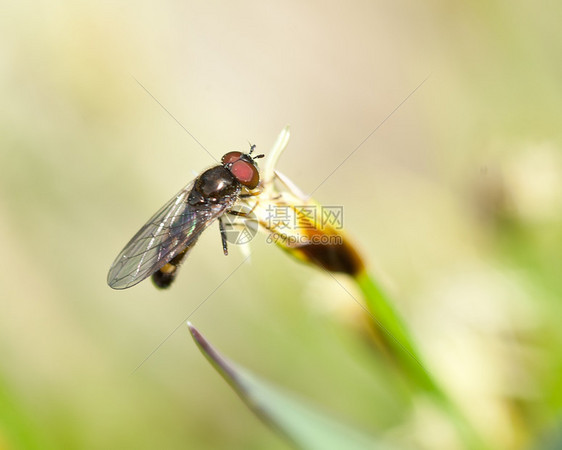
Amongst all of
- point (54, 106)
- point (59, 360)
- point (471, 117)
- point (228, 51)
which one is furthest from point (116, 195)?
point (471, 117)

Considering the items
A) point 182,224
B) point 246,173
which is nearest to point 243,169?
point 246,173

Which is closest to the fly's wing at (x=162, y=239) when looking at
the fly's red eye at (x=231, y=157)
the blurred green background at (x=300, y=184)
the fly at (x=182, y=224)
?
the fly at (x=182, y=224)

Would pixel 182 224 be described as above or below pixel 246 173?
below

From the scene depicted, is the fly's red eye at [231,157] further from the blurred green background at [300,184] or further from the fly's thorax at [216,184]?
the blurred green background at [300,184]

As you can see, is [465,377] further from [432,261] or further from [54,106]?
[54,106]

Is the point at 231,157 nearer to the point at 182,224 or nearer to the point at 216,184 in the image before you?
the point at 216,184

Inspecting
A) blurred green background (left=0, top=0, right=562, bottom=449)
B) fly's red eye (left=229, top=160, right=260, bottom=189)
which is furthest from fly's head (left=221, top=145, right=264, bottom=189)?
blurred green background (left=0, top=0, right=562, bottom=449)

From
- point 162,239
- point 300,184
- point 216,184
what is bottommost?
point 162,239
